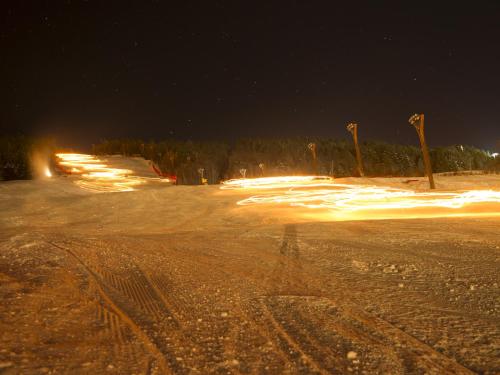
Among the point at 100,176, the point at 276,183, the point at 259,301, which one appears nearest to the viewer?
the point at 259,301

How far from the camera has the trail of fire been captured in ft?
90.9

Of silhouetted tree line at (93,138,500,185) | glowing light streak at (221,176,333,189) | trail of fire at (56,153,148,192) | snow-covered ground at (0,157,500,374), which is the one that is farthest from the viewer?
silhouetted tree line at (93,138,500,185)

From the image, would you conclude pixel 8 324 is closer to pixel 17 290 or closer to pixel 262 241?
pixel 17 290

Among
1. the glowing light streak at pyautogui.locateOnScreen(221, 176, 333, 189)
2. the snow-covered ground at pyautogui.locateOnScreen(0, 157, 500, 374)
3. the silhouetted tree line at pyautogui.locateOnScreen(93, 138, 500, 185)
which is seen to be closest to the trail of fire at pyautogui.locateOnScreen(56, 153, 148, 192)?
the glowing light streak at pyautogui.locateOnScreen(221, 176, 333, 189)

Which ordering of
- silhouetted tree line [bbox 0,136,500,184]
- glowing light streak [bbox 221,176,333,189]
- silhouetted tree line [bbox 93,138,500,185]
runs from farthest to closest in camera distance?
silhouetted tree line [bbox 93,138,500,185] < silhouetted tree line [bbox 0,136,500,184] < glowing light streak [bbox 221,176,333,189]

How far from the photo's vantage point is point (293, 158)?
91.2 meters

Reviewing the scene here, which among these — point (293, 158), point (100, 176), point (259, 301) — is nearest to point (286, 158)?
point (293, 158)

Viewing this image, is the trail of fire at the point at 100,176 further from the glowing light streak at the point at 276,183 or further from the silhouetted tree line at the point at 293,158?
the silhouetted tree line at the point at 293,158

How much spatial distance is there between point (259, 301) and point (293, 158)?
88166mm

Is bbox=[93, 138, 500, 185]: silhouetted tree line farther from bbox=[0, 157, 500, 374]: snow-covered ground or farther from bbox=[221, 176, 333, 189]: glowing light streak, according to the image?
bbox=[0, 157, 500, 374]: snow-covered ground

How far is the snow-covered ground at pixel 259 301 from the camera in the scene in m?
2.91

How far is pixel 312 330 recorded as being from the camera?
3408mm

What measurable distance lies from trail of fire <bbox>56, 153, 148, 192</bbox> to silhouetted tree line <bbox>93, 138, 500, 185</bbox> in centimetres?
2872

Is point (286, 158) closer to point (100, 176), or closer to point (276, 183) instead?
point (276, 183)
